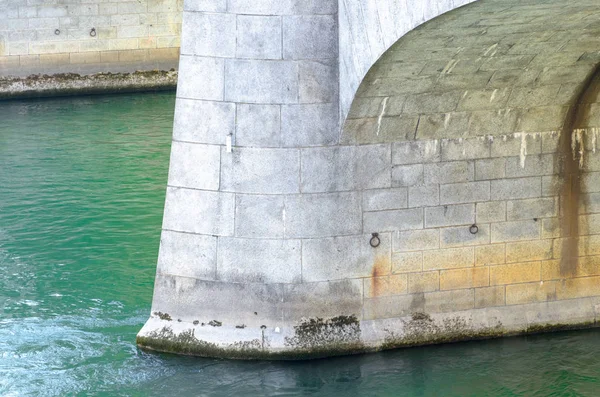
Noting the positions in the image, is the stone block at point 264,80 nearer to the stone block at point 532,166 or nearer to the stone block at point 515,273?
the stone block at point 532,166

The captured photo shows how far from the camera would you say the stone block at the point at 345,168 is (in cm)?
1103

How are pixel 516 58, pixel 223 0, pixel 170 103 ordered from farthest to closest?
pixel 170 103 → pixel 223 0 → pixel 516 58

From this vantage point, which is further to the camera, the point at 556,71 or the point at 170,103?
the point at 170,103

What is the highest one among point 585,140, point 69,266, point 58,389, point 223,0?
point 223,0

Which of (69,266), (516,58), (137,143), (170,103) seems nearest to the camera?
(516,58)

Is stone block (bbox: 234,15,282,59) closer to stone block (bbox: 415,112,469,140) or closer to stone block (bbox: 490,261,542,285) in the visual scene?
stone block (bbox: 415,112,469,140)

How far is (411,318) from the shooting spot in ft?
38.2

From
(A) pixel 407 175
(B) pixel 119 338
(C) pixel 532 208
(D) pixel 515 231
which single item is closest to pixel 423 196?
(A) pixel 407 175

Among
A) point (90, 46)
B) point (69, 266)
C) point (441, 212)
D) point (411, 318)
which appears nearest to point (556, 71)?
point (441, 212)

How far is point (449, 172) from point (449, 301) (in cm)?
130

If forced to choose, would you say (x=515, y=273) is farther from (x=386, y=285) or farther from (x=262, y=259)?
(x=262, y=259)

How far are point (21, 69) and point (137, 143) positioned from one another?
17.8 feet

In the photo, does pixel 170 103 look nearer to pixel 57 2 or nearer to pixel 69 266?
pixel 57 2

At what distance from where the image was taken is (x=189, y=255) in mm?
11312
